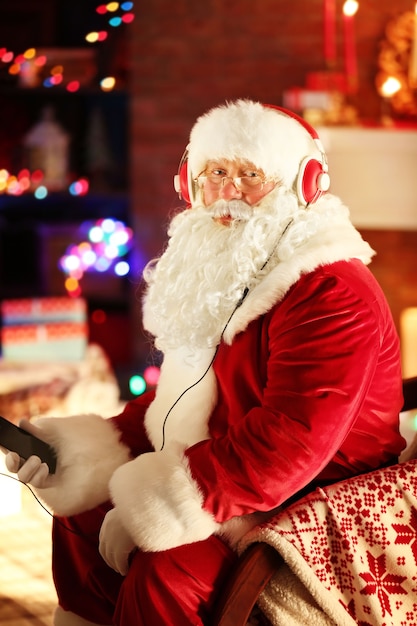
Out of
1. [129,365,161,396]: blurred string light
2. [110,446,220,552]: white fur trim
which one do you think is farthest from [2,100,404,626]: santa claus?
[129,365,161,396]: blurred string light

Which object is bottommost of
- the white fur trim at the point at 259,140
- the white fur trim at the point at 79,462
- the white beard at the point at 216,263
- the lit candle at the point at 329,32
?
the white fur trim at the point at 79,462

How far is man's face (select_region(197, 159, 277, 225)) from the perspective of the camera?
1.47 metres

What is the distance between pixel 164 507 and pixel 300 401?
26 cm

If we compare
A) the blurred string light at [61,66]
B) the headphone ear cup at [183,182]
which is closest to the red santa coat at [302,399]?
the headphone ear cup at [183,182]

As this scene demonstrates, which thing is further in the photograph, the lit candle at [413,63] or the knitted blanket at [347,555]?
the lit candle at [413,63]

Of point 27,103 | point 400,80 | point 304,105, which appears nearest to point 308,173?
point 304,105

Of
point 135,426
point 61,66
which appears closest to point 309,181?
point 135,426

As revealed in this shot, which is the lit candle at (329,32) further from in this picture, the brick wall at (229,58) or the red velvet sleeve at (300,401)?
the red velvet sleeve at (300,401)

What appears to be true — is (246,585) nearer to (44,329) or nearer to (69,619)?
(69,619)

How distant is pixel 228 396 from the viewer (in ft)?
4.57

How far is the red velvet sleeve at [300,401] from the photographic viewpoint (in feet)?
4.01

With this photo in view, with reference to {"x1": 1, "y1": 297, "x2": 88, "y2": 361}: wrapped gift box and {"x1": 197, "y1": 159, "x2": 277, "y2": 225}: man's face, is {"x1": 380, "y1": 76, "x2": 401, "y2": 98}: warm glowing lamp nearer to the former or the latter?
{"x1": 1, "y1": 297, "x2": 88, "y2": 361}: wrapped gift box

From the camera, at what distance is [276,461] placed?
122 cm

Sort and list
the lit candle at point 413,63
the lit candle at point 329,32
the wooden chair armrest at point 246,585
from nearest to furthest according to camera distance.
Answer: the wooden chair armrest at point 246,585
the lit candle at point 413,63
the lit candle at point 329,32
